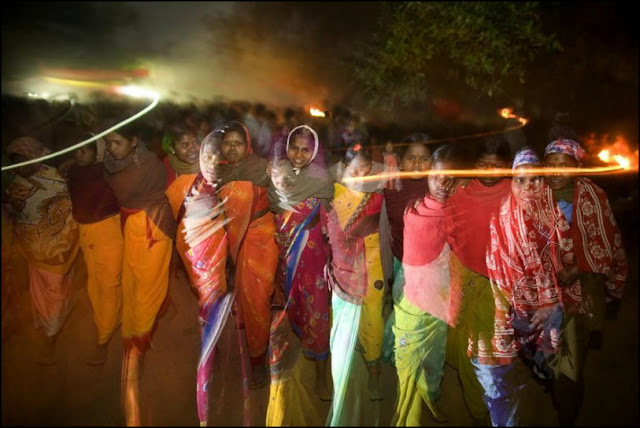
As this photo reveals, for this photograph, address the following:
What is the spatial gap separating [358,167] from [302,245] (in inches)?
28.1

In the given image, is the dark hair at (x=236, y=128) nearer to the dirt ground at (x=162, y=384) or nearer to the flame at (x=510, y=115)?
the dirt ground at (x=162, y=384)

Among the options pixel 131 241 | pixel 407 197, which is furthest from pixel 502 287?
pixel 131 241

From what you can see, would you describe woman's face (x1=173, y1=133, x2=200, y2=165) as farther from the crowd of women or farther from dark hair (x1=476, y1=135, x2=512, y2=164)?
dark hair (x1=476, y1=135, x2=512, y2=164)

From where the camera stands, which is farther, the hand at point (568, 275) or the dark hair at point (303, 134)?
the dark hair at point (303, 134)

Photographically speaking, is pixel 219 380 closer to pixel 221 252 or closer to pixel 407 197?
pixel 221 252

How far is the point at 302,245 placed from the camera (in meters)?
3.16

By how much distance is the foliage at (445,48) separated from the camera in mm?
4473

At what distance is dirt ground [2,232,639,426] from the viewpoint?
3186 millimetres

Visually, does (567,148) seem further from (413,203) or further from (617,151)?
(617,151)

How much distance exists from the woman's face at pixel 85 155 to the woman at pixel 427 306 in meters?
2.52

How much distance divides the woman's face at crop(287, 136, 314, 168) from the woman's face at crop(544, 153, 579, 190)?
169 cm

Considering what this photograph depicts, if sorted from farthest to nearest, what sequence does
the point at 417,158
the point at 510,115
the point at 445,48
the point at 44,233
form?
1. the point at 510,115
2. the point at 445,48
3. the point at 44,233
4. the point at 417,158

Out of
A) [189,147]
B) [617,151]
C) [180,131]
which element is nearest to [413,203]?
[189,147]

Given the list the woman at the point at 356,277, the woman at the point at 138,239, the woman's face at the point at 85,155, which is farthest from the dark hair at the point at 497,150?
the woman's face at the point at 85,155
